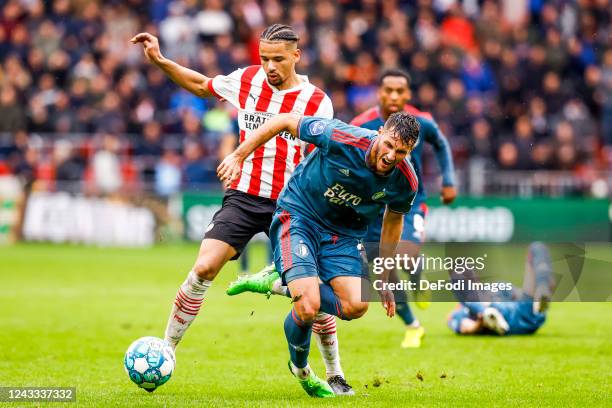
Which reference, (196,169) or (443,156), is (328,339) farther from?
(196,169)

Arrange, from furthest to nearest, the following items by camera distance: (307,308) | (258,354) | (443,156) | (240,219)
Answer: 1. (443,156)
2. (258,354)
3. (240,219)
4. (307,308)

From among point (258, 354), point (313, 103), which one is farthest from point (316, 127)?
point (258, 354)

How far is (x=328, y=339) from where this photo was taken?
26.3 feet

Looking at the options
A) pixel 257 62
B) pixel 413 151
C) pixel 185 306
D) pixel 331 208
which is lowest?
pixel 185 306

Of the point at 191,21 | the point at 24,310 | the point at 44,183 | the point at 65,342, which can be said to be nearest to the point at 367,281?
the point at 65,342

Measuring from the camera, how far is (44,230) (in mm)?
22516

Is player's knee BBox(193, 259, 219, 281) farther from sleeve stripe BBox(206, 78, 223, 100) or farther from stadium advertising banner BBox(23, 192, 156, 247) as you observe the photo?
stadium advertising banner BBox(23, 192, 156, 247)

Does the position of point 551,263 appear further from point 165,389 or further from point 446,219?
point 446,219

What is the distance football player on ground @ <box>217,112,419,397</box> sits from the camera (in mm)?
7316

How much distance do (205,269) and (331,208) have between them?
3.64 feet

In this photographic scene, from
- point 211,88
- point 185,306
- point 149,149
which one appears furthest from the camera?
point 149,149

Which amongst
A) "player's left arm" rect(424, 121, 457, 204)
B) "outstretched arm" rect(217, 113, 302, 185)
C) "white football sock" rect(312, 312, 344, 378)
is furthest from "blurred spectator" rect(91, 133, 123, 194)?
"outstretched arm" rect(217, 113, 302, 185)

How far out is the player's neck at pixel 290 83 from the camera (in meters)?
8.52

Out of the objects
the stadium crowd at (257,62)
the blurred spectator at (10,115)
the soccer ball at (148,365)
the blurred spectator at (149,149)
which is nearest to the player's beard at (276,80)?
the soccer ball at (148,365)
